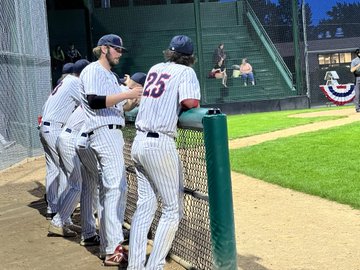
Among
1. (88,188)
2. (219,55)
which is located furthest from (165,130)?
(219,55)

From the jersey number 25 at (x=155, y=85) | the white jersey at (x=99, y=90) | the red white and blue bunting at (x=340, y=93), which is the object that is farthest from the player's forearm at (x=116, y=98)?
the red white and blue bunting at (x=340, y=93)

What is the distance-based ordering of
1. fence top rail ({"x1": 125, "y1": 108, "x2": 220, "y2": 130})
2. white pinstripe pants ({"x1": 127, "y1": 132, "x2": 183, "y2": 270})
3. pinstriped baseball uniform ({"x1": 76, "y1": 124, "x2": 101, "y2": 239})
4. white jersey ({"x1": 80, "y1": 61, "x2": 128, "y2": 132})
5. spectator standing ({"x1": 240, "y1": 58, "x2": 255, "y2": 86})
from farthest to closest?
spectator standing ({"x1": 240, "y1": 58, "x2": 255, "y2": 86}) < pinstriped baseball uniform ({"x1": 76, "y1": 124, "x2": 101, "y2": 239}) < white jersey ({"x1": 80, "y1": 61, "x2": 128, "y2": 132}) < white pinstripe pants ({"x1": 127, "y1": 132, "x2": 183, "y2": 270}) < fence top rail ({"x1": 125, "y1": 108, "x2": 220, "y2": 130})

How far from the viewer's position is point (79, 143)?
5.44m

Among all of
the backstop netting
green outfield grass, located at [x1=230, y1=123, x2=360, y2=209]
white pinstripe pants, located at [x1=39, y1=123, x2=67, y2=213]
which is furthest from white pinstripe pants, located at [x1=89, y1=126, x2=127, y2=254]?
the backstop netting

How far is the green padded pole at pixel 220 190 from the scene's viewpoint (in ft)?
12.5

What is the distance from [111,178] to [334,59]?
74.5 ft

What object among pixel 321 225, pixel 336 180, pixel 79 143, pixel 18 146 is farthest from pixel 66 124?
pixel 18 146

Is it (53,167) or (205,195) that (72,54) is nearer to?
(53,167)

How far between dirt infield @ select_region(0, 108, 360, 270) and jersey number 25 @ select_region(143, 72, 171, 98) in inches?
64.5

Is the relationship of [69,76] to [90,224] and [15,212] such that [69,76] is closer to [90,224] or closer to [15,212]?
[90,224]

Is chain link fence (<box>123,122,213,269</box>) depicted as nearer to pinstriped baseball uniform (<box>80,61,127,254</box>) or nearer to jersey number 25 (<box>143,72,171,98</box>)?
jersey number 25 (<box>143,72,171,98</box>)

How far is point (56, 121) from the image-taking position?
7.04 m

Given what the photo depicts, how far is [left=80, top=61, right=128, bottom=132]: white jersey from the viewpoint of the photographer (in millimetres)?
4992

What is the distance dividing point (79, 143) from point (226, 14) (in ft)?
80.5
